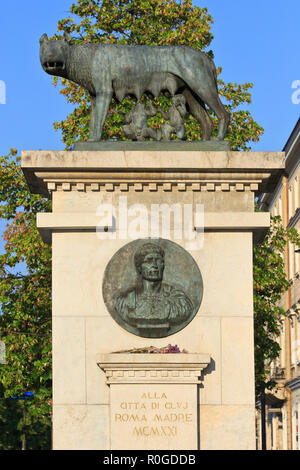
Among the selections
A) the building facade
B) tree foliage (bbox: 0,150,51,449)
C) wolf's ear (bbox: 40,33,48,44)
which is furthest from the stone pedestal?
the building facade

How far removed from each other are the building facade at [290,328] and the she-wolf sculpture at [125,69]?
3904cm

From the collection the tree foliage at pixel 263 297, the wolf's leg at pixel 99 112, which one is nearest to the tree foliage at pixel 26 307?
the tree foliage at pixel 263 297

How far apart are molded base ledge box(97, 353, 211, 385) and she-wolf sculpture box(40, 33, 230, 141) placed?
2.79 metres

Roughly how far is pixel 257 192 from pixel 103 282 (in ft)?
7.45

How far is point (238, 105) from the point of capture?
31.8 meters

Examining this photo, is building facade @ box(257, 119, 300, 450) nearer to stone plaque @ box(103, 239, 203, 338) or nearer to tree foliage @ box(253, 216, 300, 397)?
tree foliage @ box(253, 216, 300, 397)

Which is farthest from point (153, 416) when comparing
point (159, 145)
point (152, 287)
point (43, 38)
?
point (43, 38)

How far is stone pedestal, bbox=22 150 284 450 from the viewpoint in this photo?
456 inches

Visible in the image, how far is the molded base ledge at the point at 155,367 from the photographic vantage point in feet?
37.9

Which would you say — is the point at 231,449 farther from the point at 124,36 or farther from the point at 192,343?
the point at 124,36

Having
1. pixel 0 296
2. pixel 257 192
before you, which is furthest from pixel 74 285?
pixel 0 296

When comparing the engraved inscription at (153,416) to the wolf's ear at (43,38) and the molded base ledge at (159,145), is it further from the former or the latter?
the wolf's ear at (43,38)

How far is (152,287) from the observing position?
11969 millimetres

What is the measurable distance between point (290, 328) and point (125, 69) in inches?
1869
